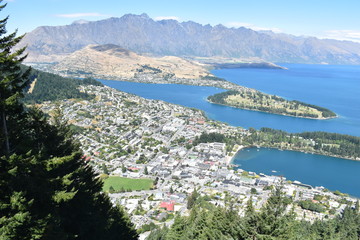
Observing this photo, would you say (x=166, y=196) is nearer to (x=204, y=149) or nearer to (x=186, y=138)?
(x=204, y=149)

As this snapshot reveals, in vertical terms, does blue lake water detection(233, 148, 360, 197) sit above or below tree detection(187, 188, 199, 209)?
below

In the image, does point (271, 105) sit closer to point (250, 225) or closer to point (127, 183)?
point (127, 183)

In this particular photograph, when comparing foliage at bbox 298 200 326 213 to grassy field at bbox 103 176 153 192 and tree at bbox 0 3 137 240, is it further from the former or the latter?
tree at bbox 0 3 137 240

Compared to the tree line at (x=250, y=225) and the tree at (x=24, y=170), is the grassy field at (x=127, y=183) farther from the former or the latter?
the tree at (x=24, y=170)

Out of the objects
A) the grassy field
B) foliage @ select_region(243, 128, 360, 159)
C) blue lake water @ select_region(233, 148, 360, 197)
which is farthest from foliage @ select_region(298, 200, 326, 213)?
foliage @ select_region(243, 128, 360, 159)

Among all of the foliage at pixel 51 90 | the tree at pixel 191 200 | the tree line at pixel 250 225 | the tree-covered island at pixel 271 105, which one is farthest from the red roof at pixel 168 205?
the tree-covered island at pixel 271 105

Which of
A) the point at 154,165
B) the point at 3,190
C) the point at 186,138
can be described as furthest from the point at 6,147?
the point at 186,138

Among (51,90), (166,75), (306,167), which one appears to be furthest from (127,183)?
(166,75)
